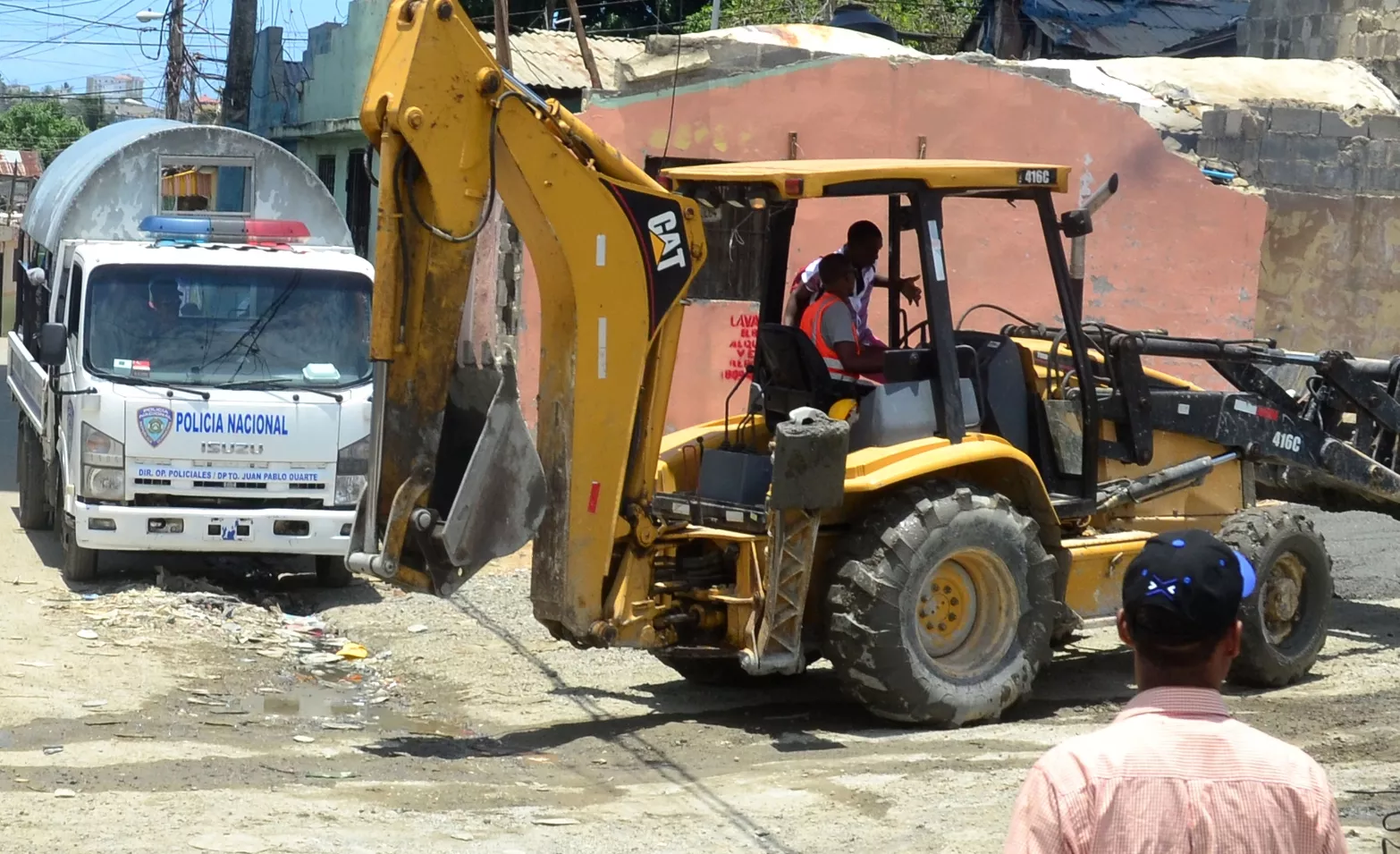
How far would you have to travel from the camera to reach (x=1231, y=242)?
52.9 ft

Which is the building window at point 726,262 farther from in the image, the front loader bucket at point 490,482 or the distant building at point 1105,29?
the distant building at point 1105,29

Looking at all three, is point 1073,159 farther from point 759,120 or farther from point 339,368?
point 339,368

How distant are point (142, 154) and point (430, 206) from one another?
20.6 ft

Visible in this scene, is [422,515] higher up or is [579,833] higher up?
[422,515]

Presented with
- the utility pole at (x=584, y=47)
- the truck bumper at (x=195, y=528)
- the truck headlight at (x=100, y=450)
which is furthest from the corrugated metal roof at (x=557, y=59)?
the truck headlight at (x=100, y=450)

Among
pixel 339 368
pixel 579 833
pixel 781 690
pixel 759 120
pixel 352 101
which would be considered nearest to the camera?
pixel 579 833

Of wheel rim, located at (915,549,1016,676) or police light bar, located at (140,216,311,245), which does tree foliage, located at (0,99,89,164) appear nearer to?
police light bar, located at (140,216,311,245)

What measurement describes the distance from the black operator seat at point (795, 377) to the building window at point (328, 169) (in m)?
14.3

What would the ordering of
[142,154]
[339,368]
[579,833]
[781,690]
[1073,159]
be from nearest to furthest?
[579,833], [781,690], [339,368], [142,154], [1073,159]

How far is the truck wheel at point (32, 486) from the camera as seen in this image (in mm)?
13367

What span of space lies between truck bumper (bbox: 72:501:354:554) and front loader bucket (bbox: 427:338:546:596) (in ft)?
12.5

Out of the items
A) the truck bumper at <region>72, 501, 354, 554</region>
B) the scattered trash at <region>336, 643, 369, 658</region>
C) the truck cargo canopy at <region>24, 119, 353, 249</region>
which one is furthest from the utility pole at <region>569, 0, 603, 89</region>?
the scattered trash at <region>336, 643, 369, 658</region>

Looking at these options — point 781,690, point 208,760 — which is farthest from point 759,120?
point 208,760

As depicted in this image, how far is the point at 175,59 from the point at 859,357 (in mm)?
24919
